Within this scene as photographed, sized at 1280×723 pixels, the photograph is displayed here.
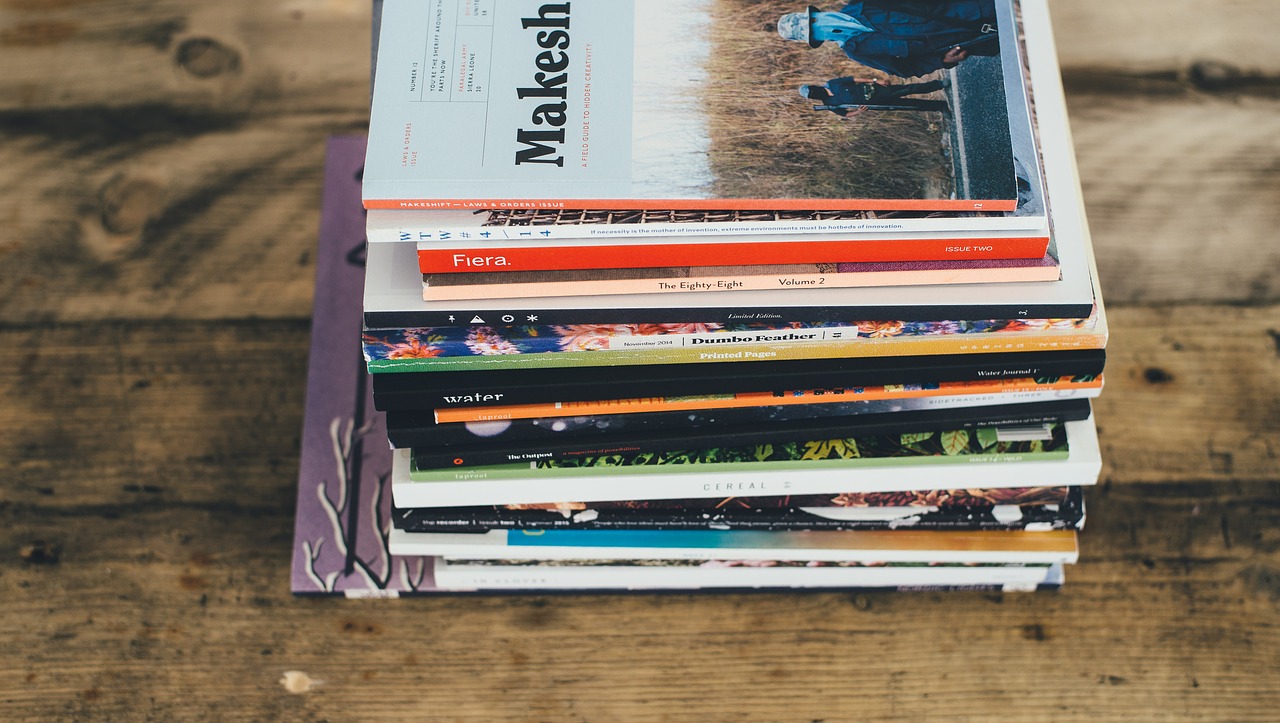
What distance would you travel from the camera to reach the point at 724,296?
0.74 meters

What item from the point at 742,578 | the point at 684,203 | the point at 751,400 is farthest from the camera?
the point at 742,578

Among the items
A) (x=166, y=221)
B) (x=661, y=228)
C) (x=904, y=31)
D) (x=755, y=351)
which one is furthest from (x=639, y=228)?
(x=166, y=221)

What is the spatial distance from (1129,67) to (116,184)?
0.88 m

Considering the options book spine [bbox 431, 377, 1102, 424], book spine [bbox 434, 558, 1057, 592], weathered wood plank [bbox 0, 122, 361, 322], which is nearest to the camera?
book spine [bbox 431, 377, 1102, 424]

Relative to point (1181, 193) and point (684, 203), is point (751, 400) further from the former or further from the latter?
point (1181, 193)

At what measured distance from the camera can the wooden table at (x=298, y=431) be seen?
0.88 meters

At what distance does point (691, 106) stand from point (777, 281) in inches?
4.6

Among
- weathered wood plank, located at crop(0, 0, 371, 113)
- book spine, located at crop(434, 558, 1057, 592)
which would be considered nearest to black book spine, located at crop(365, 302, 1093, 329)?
book spine, located at crop(434, 558, 1057, 592)

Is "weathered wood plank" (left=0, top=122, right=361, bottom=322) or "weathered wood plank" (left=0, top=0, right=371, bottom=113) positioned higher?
"weathered wood plank" (left=0, top=0, right=371, bottom=113)

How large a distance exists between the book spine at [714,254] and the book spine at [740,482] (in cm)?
16

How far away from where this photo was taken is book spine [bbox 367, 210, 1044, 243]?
69 centimetres

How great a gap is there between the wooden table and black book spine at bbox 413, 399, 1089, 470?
0.15m

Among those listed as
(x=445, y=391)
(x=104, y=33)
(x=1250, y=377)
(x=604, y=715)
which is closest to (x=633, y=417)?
(x=445, y=391)

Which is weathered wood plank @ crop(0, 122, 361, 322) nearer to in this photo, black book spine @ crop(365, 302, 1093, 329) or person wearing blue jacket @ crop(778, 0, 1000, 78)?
black book spine @ crop(365, 302, 1093, 329)
